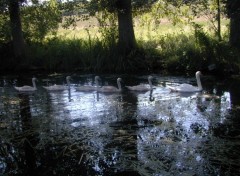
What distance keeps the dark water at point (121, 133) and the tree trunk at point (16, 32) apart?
10093 mm

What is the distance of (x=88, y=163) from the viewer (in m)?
8.80

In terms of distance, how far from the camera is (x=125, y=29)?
2336 centimetres

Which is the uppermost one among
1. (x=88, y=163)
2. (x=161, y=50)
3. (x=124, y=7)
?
(x=124, y=7)

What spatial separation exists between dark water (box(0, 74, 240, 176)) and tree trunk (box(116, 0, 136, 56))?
7.12 m

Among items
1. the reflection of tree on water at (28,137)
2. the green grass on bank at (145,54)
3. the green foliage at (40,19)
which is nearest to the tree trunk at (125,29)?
the green grass on bank at (145,54)

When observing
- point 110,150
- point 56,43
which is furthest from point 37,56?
point 110,150

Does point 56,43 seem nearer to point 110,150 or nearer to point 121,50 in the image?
point 121,50

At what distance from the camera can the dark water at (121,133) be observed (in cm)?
860

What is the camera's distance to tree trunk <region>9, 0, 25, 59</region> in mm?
25989

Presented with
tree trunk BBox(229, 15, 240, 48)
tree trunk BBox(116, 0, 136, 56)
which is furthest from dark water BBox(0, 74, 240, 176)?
tree trunk BBox(116, 0, 136, 56)

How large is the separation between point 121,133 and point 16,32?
17480 mm

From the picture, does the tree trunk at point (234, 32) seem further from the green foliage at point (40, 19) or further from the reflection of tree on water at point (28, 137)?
the green foliage at point (40, 19)

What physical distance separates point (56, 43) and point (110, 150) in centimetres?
1907

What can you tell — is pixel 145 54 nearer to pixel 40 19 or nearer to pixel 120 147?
pixel 40 19
